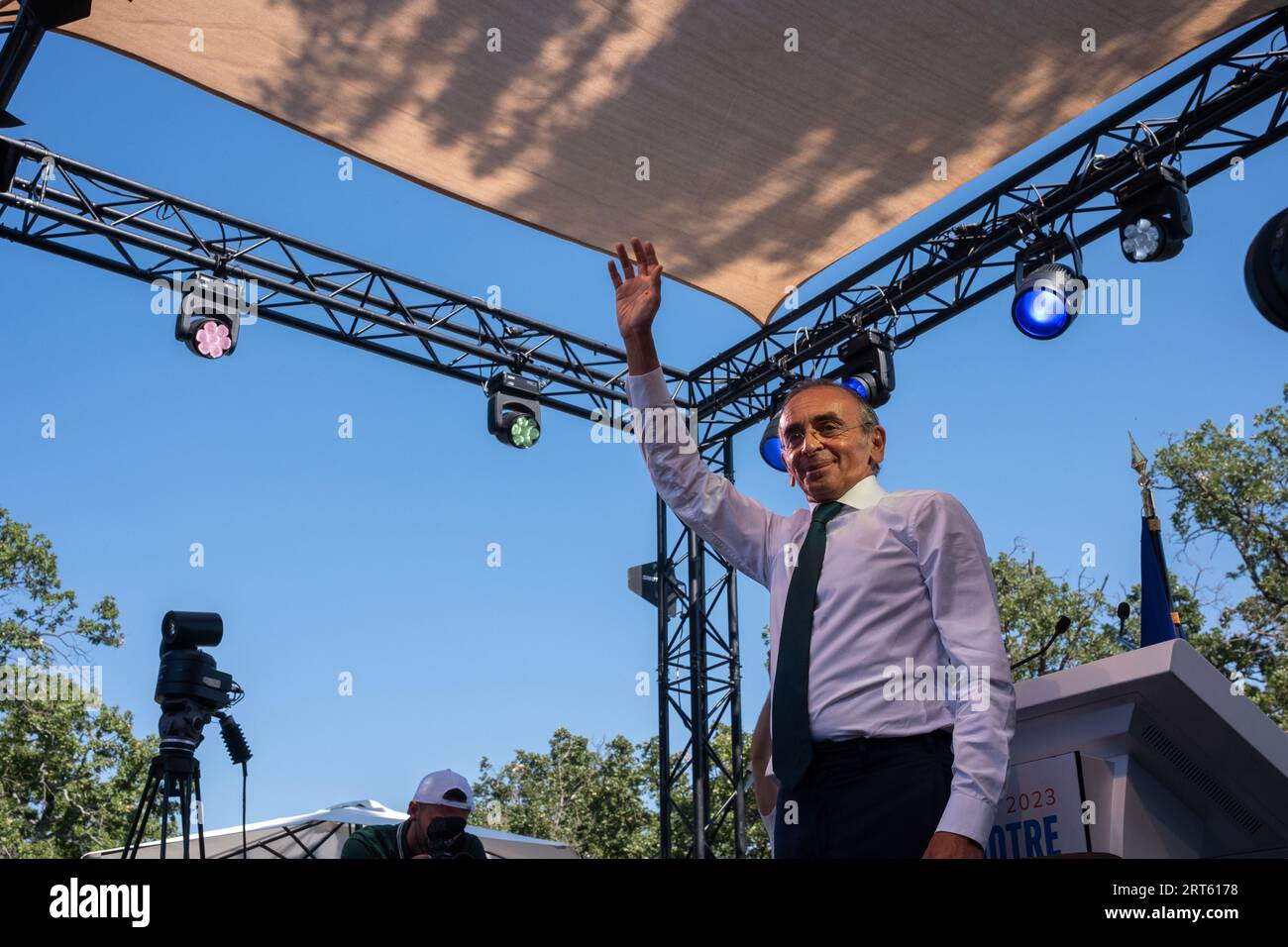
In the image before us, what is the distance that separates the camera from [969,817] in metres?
1.38

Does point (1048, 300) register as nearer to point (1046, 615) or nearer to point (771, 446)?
point (771, 446)

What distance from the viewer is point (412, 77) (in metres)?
5.30

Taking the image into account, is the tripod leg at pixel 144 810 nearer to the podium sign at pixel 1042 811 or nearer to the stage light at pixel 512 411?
the podium sign at pixel 1042 811

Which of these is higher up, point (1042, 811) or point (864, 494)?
point (864, 494)

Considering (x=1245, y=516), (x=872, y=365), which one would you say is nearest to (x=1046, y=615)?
(x=1245, y=516)

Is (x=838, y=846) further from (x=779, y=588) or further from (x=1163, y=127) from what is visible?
(x=1163, y=127)

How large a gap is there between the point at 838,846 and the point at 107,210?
18.9ft

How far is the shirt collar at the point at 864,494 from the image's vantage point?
1755 mm

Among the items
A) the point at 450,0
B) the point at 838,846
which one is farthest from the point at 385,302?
the point at 838,846

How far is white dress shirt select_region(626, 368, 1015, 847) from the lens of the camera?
1455 mm

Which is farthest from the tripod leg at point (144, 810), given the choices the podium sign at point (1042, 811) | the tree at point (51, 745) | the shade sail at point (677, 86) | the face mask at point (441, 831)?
the tree at point (51, 745)

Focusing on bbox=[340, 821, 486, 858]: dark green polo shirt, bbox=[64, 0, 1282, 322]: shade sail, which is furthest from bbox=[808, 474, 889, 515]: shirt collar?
bbox=[64, 0, 1282, 322]: shade sail

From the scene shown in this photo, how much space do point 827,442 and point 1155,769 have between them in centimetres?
64
